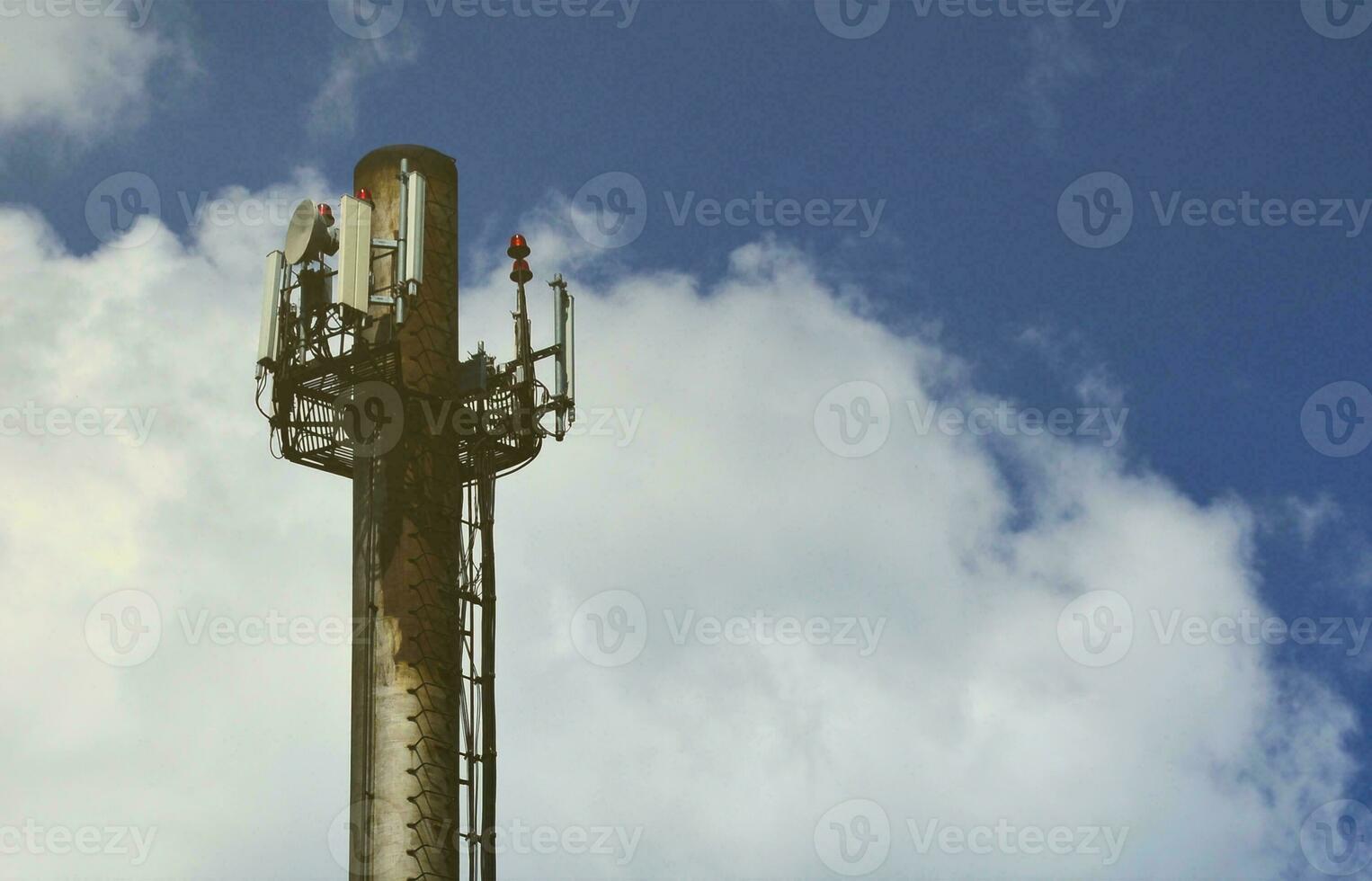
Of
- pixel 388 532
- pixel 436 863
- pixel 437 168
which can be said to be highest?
pixel 437 168

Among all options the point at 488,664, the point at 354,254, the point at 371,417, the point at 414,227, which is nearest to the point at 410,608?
the point at 488,664

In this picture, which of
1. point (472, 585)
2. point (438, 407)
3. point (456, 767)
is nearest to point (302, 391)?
point (438, 407)

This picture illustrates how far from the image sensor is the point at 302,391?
44.8 metres

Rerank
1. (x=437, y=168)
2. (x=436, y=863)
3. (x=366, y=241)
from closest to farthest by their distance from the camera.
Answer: (x=436, y=863) < (x=366, y=241) < (x=437, y=168)

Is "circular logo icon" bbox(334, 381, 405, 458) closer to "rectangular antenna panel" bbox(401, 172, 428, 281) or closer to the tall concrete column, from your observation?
the tall concrete column

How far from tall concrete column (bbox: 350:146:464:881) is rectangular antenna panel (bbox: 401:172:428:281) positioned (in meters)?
0.87

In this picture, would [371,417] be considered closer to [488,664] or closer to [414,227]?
[414,227]

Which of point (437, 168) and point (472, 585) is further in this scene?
point (437, 168)

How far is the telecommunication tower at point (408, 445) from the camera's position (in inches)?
1639

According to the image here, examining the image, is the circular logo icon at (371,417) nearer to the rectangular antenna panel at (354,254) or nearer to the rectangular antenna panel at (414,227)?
the rectangular antenna panel at (354,254)

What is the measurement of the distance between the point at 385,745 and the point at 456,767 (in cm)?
168

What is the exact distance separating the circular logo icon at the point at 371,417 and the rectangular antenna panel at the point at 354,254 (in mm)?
2042

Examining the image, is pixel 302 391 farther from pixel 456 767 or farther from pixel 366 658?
pixel 456 767

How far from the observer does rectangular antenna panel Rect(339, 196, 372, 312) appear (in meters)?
43.5
